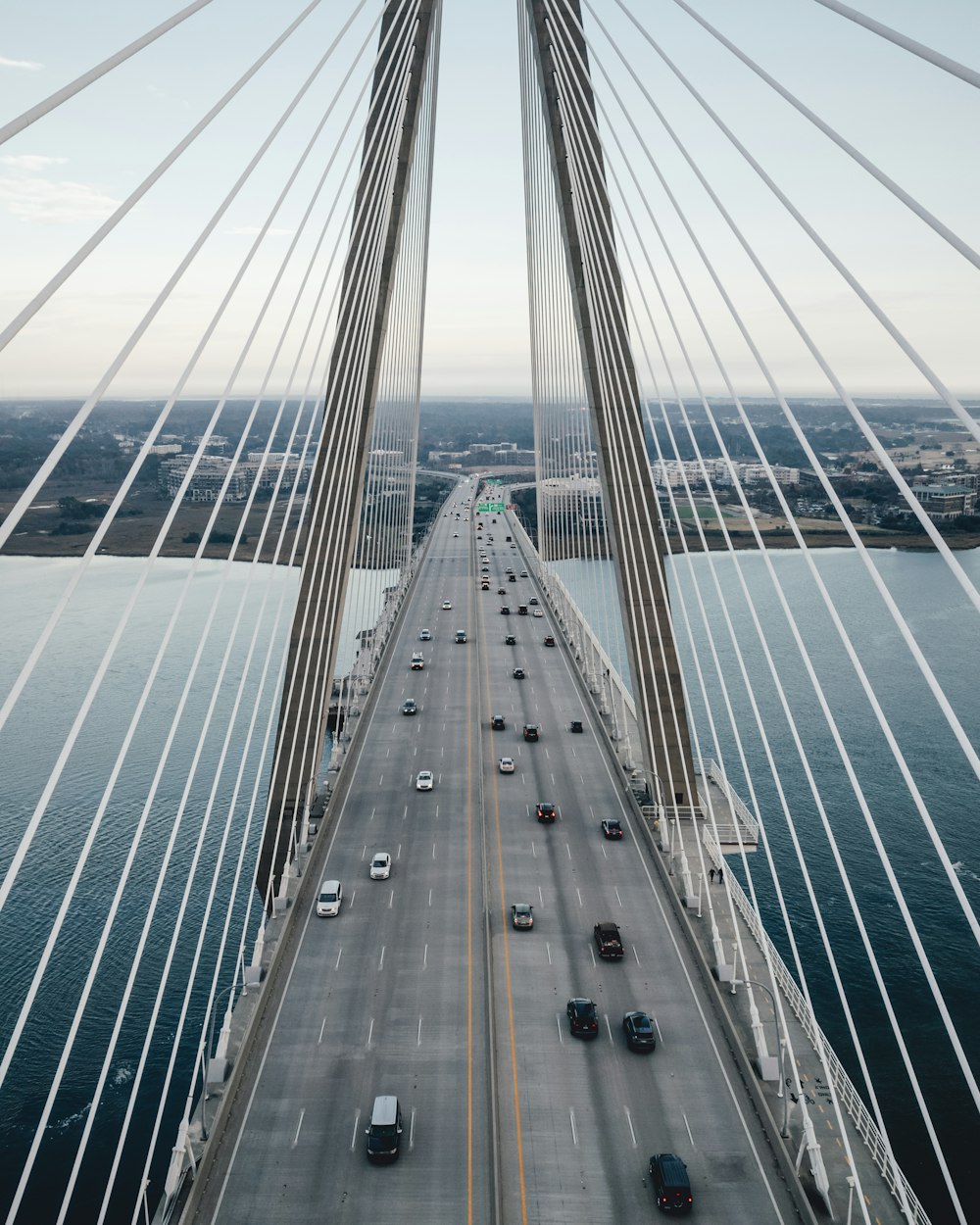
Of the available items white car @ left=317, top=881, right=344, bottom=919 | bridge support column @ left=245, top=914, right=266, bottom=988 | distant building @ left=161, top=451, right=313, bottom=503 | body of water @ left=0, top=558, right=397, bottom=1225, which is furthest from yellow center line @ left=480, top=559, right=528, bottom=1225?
distant building @ left=161, top=451, right=313, bottom=503

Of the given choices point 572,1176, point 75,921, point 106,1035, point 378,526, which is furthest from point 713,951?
point 378,526

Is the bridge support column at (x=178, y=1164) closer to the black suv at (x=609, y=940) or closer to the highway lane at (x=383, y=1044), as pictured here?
the highway lane at (x=383, y=1044)

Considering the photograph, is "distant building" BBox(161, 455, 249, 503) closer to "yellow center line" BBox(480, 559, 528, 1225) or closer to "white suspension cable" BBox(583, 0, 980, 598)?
"yellow center line" BBox(480, 559, 528, 1225)

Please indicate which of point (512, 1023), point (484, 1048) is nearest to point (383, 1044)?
point (484, 1048)

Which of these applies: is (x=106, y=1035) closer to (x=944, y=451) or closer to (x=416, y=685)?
(x=416, y=685)

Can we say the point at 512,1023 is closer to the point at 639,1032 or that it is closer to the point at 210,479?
the point at 639,1032

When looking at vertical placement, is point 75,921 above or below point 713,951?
below

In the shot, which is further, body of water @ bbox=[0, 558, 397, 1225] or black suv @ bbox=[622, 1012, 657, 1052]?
body of water @ bbox=[0, 558, 397, 1225]
